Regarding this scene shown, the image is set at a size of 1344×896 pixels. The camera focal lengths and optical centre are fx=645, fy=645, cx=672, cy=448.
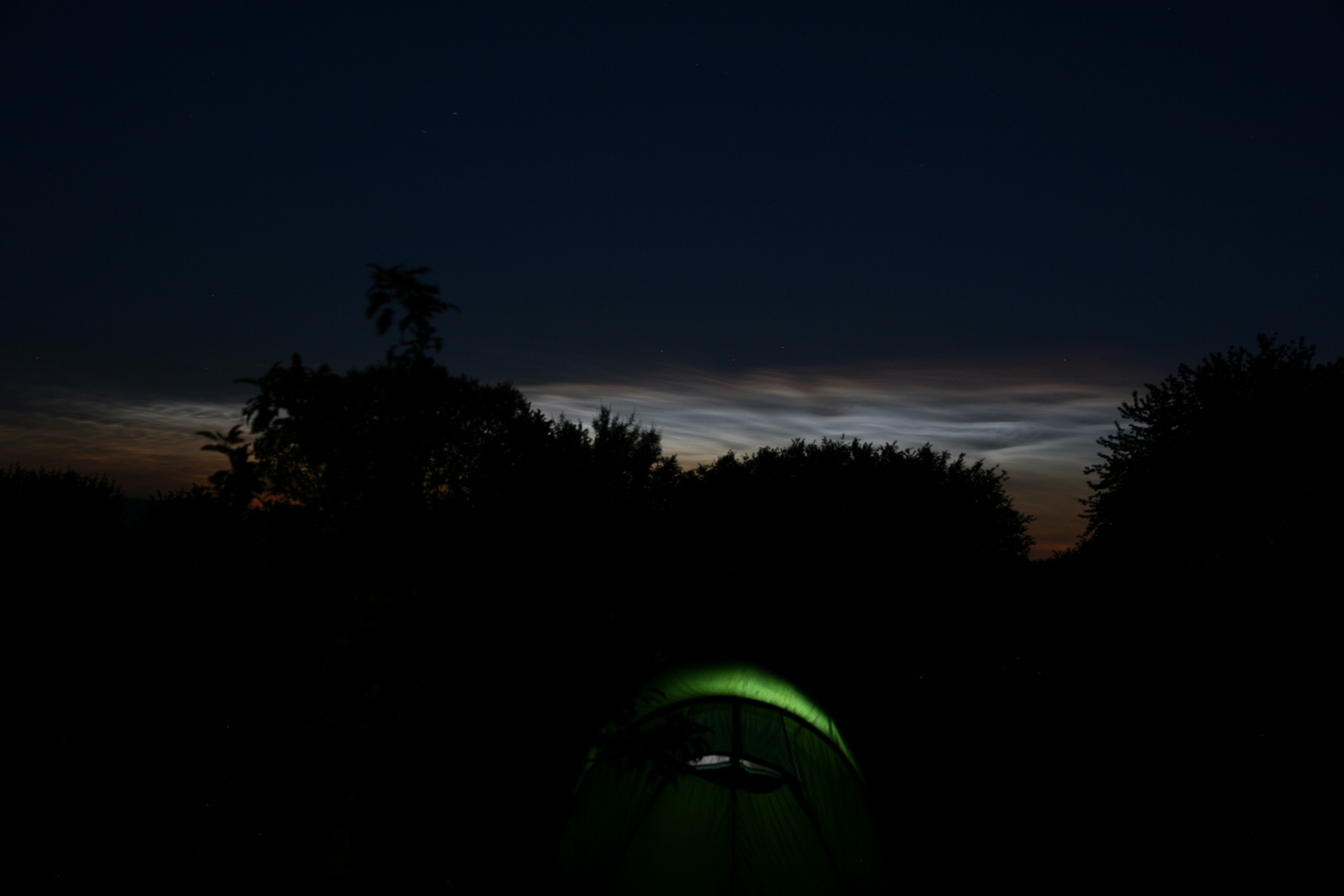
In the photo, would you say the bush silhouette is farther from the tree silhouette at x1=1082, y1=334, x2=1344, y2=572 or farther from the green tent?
the tree silhouette at x1=1082, y1=334, x2=1344, y2=572

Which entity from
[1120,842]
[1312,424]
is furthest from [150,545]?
[1312,424]

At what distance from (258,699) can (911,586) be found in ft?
63.5

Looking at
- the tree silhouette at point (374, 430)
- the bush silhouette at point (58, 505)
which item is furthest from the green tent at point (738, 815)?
the bush silhouette at point (58, 505)

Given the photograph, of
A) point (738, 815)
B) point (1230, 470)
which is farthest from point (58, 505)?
point (1230, 470)

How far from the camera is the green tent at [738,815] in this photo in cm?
717

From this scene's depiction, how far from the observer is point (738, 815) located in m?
7.31

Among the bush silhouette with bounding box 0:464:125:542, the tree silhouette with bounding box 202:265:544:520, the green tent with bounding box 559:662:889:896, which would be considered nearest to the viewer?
the tree silhouette with bounding box 202:265:544:520

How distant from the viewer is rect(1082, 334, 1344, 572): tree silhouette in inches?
745

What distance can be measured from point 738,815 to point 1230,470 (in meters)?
21.5

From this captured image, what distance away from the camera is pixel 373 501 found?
3.20 metres

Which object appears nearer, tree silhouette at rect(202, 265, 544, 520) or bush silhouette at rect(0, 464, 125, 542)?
tree silhouette at rect(202, 265, 544, 520)

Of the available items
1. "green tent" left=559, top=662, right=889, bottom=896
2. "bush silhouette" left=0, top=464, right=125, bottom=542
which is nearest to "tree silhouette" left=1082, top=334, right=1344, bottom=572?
"green tent" left=559, top=662, right=889, bottom=896

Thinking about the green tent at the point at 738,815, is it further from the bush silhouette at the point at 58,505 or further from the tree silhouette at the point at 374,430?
the bush silhouette at the point at 58,505

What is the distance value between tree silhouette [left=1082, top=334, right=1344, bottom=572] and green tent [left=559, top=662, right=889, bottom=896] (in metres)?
19.2
